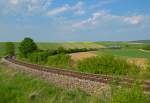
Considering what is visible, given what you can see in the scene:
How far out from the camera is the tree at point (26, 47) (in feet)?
311

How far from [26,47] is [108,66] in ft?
184

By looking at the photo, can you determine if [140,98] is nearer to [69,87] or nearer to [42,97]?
[42,97]

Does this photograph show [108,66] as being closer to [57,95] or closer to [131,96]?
[57,95]

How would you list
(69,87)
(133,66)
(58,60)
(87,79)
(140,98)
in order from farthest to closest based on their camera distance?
(58,60)
(133,66)
(69,87)
(87,79)
(140,98)

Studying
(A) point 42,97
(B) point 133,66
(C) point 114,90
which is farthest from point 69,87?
(C) point 114,90

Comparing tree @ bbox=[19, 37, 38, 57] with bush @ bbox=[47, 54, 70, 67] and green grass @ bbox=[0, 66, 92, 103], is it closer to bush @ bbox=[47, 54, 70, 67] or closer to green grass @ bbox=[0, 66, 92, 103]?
bush @ bbox=[47, 54, 70, 67]

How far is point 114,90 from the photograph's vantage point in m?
13.6

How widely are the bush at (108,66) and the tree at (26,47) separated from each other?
50142 mm

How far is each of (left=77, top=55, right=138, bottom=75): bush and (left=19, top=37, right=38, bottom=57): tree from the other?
50142 millimetres

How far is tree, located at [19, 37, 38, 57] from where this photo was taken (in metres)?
94.8

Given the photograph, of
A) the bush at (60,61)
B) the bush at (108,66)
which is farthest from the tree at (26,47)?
the bush at (108,66)

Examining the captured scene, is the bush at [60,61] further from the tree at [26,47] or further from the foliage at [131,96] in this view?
the foliage at [131,96]

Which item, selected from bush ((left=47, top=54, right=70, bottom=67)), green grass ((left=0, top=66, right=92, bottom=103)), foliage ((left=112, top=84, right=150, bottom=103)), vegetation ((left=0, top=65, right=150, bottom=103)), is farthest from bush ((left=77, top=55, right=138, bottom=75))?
foliage ((left=112, top=84, right=150, bottom=103))

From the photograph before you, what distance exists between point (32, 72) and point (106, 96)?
958 inches
